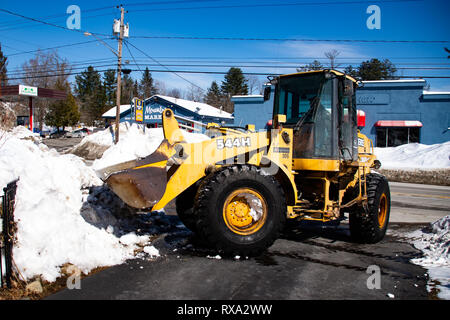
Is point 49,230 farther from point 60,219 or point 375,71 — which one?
point 375,71

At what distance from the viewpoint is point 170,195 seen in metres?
4.96

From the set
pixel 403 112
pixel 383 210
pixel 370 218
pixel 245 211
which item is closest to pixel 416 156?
pixel 403 112

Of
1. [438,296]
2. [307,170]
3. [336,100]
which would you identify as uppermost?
[336,100]

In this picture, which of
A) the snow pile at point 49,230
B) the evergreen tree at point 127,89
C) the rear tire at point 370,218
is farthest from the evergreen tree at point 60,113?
the rear tire at point 370,218

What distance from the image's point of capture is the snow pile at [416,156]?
2231cm

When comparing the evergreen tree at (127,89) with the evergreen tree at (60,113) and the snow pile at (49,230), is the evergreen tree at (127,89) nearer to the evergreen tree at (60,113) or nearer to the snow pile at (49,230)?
the evergreen tree at (60,113)

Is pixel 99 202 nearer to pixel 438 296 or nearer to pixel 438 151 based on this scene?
pixel 438 296

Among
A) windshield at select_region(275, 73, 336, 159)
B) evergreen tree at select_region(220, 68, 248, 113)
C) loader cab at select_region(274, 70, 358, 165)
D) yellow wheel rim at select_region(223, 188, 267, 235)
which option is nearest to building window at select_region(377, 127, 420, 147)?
loader cab at select_region(274, 70, 358, 165)

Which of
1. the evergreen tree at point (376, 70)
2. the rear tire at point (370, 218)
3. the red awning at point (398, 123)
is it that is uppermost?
the evergreen tree at point (376, 70)

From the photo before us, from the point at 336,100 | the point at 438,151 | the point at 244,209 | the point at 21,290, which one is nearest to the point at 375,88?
the point at 438,151

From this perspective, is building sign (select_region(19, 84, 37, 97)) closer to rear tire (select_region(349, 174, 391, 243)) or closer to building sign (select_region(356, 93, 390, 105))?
building sign (select_region(356, 93, 390, 105))

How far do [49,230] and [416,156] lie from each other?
81.5 ft

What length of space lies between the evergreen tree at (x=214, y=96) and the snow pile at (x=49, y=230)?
68.5 meters

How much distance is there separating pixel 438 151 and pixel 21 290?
25447 millimetres
